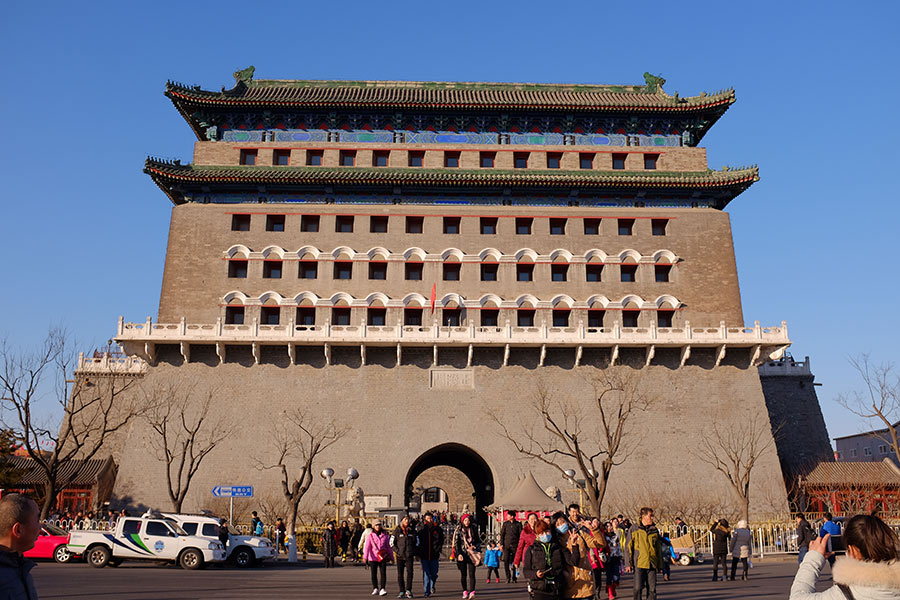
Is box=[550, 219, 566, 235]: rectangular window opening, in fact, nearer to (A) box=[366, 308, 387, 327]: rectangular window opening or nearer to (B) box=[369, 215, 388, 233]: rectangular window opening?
(B) box=[369, 215, 388, 233]: rectangular window opening

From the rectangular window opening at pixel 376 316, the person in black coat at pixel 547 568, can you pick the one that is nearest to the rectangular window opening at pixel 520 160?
the rectangular window opening at pixel 376 316

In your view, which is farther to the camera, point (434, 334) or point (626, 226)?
point (626, 226)

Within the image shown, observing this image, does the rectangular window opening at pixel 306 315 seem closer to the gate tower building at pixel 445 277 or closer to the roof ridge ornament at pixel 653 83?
the gate tower building at pixel 445 277

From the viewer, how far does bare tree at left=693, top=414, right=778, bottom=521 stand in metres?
39.1

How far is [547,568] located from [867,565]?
247 inches

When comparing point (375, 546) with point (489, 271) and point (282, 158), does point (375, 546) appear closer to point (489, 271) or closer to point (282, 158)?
point (489, 271)

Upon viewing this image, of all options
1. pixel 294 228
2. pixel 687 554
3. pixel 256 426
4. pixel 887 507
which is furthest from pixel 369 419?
pixel 887 507

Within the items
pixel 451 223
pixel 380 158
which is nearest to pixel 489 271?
pixel 451 223

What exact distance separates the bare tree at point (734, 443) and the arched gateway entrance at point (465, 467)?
428 inches

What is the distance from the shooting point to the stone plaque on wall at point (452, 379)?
40.2 meters

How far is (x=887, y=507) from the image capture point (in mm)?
41281

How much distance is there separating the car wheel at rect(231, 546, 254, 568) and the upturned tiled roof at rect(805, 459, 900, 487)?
1180 inches

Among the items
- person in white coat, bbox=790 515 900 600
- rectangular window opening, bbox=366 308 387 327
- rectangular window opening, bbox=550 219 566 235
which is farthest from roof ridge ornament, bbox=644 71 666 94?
person in white coat, bbox=790 515 900 600

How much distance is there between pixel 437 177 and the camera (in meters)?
42.3
